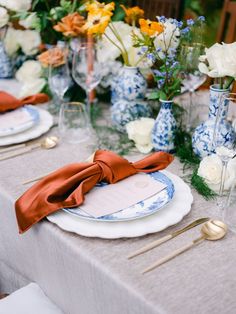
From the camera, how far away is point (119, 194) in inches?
33.0

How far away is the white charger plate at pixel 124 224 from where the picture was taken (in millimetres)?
729

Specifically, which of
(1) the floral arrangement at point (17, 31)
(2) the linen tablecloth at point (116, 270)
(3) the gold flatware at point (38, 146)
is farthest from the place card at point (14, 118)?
(1) the floral arrangement at point (17, 31)

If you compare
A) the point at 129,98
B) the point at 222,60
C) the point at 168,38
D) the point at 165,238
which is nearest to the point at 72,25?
the point at 129,98

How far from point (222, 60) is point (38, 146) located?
514 mm

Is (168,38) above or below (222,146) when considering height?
above

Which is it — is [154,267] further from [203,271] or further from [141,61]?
[141,61]

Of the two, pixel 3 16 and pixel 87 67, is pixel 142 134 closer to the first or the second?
pixel 87 67

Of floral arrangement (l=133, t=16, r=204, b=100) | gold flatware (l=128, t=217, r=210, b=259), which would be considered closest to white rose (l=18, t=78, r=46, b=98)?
floral arrangement (l=133, t=16, r=204, b=100)

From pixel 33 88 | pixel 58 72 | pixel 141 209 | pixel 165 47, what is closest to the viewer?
pixel 141 209

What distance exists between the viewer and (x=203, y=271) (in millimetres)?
664

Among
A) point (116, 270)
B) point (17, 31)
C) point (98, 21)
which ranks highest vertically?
point (98, 21)

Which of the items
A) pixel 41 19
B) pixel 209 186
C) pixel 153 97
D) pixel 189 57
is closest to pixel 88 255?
pixel 209 186

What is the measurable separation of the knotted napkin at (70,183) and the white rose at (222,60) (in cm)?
23

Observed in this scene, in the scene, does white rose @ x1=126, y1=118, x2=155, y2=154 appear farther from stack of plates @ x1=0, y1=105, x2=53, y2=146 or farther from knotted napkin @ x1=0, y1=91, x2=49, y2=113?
knotted napkin @ x1=0, y1=91, x2=49, y2=113
